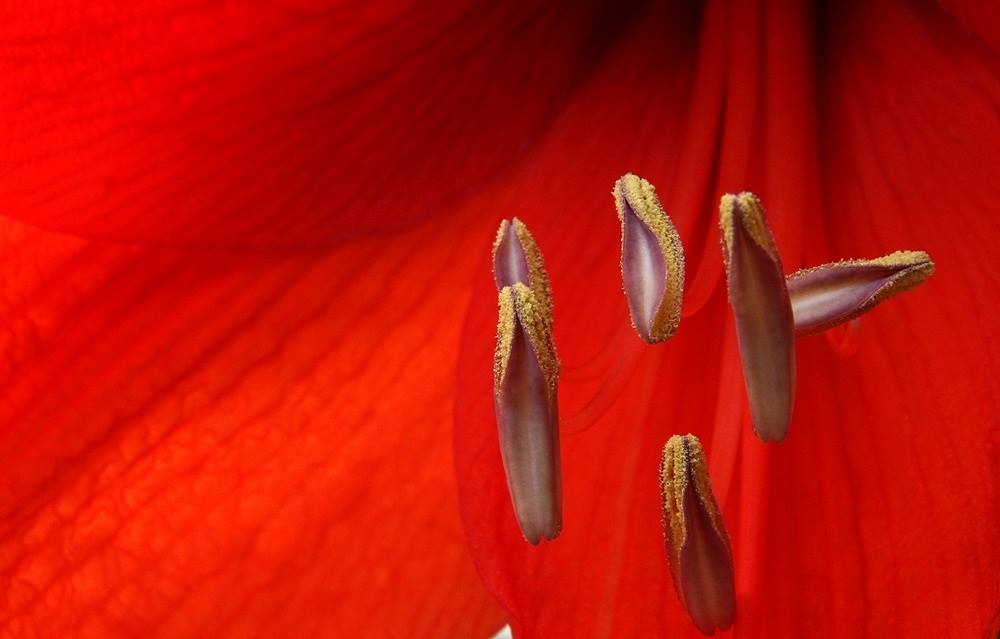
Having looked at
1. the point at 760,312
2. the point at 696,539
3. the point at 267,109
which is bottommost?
the point at 696,539

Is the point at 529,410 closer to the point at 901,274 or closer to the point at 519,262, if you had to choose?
the point at 519,262

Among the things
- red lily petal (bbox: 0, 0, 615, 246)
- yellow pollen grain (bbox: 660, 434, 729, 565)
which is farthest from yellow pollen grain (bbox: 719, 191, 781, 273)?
red lily petal (bbox: 0, 0, 615, 246)

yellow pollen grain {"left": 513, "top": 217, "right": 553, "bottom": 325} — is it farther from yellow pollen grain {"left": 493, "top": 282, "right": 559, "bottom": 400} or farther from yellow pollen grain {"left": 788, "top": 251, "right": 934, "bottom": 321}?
yellow pollen grain {"left": 788, "top": 251, "right": 934, "bottom": 321}

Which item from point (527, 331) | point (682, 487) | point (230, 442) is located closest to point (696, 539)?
point (682, 487)

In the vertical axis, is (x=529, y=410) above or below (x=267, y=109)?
below

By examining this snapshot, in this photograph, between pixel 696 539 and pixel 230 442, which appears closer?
pixel 696 539

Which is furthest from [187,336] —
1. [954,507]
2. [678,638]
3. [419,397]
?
[954,507]

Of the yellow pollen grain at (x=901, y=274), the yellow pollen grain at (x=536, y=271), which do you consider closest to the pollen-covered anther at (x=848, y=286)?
the yellow pollen grain at (x=901, y=274)

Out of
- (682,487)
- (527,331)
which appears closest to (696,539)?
(682,487)
